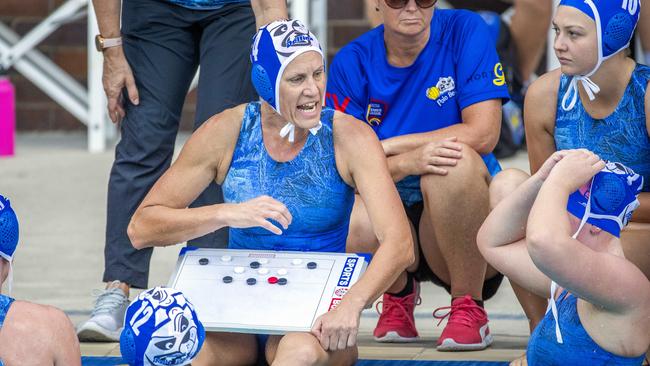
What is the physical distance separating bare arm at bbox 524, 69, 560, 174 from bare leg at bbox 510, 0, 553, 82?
4.40 m

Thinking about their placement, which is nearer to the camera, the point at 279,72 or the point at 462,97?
the point at 279,72

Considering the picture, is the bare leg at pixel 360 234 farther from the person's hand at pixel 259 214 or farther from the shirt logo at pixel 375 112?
the person's hand at pixel 259 214

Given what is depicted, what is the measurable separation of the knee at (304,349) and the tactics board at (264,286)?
0.04m

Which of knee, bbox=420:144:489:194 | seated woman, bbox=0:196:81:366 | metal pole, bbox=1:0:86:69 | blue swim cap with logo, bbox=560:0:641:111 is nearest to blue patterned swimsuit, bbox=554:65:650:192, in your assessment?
blue swim cap with logo, bbox=560:0:641:111

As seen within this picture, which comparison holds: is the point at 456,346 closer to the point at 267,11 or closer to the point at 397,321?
the point at 397,321

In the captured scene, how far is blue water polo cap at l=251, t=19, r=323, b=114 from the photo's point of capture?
4.19 m

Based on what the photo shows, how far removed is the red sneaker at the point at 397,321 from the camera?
15.9 ft

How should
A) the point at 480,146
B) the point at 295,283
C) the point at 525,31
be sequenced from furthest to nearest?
the point at 525,31
the point at 480,146
the point at 295,283

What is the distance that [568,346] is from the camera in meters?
3.76

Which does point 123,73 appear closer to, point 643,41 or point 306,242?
point 306,242

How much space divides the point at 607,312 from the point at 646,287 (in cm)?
12

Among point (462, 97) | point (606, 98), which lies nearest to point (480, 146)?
point (462, 97)

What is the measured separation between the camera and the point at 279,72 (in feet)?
13.8

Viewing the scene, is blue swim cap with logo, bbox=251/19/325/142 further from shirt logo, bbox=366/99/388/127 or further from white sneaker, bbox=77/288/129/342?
white sneaker, bbox=77/288/129/342
